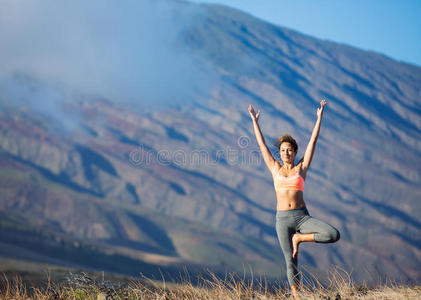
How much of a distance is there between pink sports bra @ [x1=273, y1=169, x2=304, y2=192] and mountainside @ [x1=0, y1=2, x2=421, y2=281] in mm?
28142

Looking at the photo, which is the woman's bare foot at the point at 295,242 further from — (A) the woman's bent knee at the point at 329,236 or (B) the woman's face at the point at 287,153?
(B) the woman's face at the point at 287,153

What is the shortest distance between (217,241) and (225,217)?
11.4 meters

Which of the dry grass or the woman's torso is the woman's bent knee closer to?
the woman's torso

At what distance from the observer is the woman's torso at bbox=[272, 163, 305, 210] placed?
4.94 m

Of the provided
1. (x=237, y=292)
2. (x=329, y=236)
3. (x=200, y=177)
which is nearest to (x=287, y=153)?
(x=329, y=236)

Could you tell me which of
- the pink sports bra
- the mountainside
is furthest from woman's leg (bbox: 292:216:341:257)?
the mountainside

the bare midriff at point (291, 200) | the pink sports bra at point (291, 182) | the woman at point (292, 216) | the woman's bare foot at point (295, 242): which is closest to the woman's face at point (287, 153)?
the woman at point (292, 216)

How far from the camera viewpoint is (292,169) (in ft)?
16.6

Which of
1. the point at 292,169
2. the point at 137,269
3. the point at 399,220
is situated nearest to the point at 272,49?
the point at 399,220

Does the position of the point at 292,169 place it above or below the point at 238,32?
below

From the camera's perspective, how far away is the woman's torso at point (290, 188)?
494cm

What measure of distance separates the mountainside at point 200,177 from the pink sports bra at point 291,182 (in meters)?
28.1

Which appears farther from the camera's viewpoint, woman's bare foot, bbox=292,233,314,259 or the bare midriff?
the bare midriff

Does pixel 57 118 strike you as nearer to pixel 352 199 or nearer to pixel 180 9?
pixel 352 199
